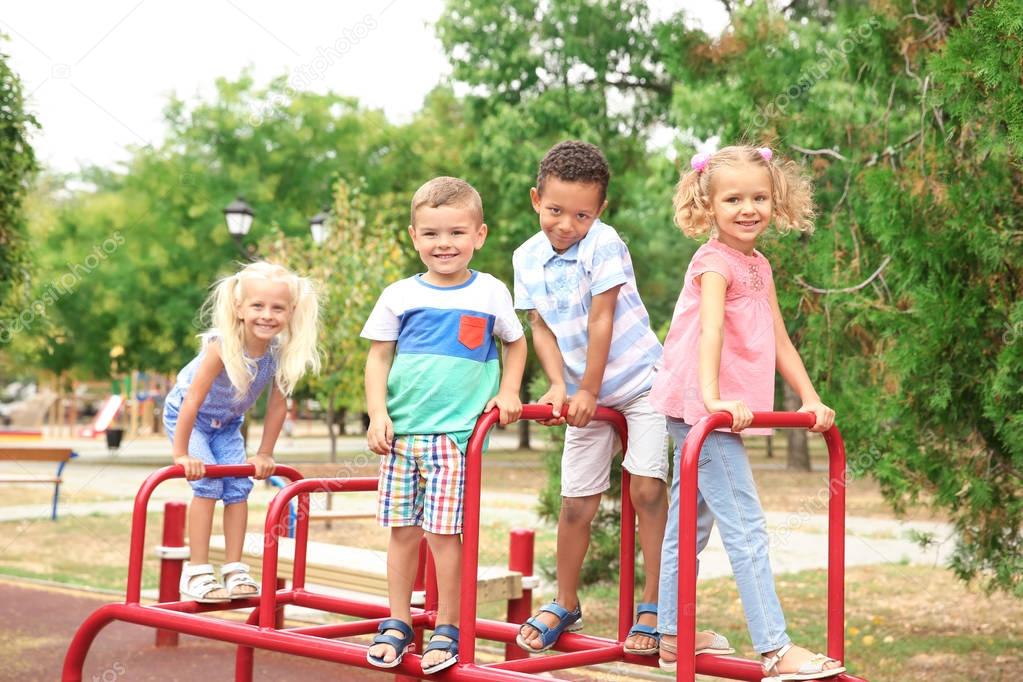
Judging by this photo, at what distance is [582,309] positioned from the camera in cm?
363

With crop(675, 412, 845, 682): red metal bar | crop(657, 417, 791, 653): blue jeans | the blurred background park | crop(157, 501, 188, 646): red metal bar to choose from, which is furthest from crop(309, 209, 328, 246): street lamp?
crop(675, 412, 845, 682): red metal bar

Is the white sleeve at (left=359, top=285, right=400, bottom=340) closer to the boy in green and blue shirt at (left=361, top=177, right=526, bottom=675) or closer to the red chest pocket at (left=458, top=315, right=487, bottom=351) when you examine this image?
the boy in green and blue shirt at (left=361, top=177, right=526, bottom=675)

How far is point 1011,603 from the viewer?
752cm

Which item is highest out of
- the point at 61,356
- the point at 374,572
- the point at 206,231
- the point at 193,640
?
the point at 206,231

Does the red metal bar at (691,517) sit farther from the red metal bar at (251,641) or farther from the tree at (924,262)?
the tree at (924,262)

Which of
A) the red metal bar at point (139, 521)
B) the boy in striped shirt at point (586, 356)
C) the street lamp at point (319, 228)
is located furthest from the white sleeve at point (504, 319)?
the street lamp at point (319, 228)

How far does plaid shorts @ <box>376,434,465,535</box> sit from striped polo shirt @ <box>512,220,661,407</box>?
577 mm

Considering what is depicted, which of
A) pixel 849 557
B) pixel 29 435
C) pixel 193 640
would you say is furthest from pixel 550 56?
pixel 193 640

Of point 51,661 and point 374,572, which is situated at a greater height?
point 374,572

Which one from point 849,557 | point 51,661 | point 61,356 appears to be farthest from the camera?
point 61,356

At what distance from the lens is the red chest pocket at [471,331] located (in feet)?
11.0

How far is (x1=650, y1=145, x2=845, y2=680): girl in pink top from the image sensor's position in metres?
3.07

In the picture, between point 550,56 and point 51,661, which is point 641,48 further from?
point 51,661

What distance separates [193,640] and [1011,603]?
4.94m
